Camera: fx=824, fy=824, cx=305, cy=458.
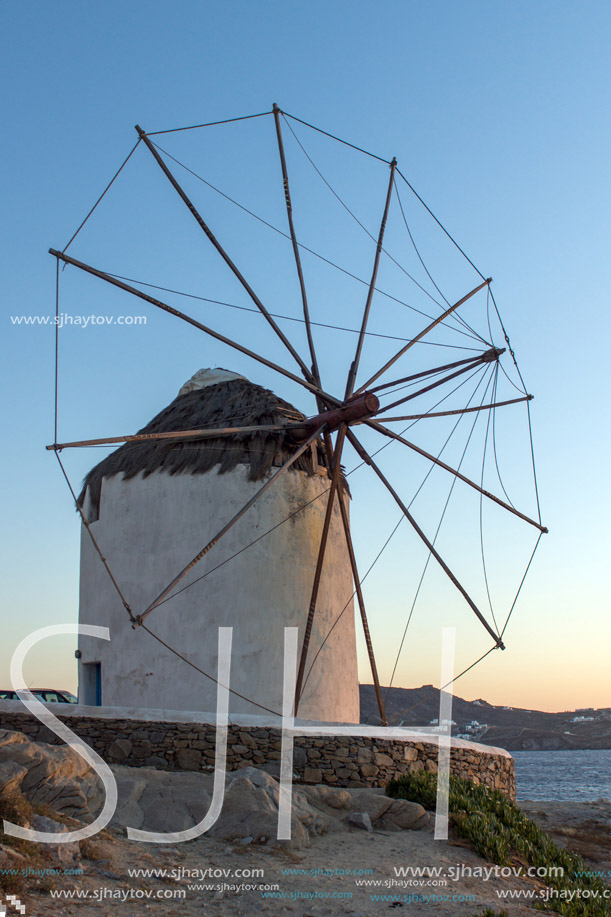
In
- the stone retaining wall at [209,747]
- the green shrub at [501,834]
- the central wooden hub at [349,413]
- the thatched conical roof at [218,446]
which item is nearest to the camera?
the green shrub at [501,834]

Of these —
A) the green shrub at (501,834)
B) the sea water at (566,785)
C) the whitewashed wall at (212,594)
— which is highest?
the whitewashed wall at (212,594)

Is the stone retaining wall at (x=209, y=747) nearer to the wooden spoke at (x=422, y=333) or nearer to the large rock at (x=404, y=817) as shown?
the large rock at (x=404, y=817)

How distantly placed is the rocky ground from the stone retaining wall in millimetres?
446

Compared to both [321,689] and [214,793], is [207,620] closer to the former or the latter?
[321,689]

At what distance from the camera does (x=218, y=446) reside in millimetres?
12594

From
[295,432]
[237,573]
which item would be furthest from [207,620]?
[295,432]

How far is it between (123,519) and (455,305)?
6.09 metres

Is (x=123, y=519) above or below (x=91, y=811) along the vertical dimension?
above

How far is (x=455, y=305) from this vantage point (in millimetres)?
12641

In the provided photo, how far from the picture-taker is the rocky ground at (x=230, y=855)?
6152 millimetres

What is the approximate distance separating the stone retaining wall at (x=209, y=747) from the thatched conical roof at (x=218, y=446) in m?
3.90

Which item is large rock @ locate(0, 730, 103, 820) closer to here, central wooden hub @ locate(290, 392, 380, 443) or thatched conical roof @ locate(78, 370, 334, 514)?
thatched conical roof @ locate(78, 370, 334, 514)

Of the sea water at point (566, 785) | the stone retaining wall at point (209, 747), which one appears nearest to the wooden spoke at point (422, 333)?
the stone retaining wall at point (209, 747)

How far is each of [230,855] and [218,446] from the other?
21.1 feet
